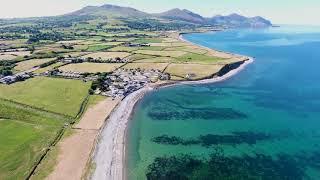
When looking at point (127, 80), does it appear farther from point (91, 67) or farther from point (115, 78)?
point (91, 67)

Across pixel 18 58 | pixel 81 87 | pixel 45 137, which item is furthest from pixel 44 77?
pixel 45 137

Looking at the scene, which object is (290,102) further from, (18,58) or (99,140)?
(18,58)

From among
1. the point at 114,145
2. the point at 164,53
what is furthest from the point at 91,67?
the point at 114,145

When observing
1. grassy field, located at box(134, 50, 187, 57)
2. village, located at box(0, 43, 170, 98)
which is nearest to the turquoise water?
village, located at box(0, 43, 170, 98)

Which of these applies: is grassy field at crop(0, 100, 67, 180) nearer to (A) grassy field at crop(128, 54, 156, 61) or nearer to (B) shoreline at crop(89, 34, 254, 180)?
(B) shoreline at crop(89, 34, 254, 180)

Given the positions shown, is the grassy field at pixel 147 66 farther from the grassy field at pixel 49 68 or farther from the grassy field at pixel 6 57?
the grassy field at pixel 6 57

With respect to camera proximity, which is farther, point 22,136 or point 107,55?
point 107,55
